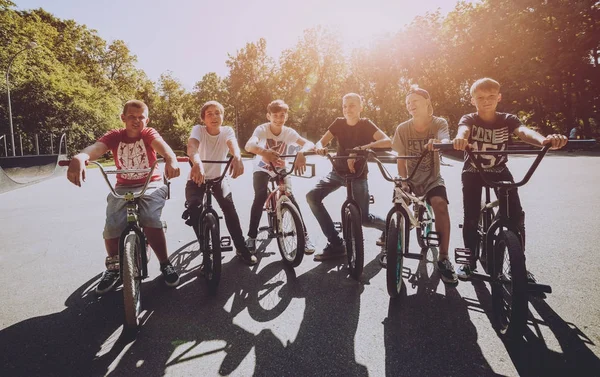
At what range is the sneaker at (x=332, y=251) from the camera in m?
4.25

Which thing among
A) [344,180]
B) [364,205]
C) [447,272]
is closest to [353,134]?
[344,180]

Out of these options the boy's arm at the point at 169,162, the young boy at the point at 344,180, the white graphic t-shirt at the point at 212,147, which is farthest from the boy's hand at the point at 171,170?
the young boy at the point at 344,180

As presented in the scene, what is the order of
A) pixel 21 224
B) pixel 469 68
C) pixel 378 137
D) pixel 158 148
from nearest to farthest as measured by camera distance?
pixel 158 148 → pixel 378 137 → pixel 21 224 → pixel 469 68

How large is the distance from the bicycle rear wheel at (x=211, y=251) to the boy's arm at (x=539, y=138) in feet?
9.01

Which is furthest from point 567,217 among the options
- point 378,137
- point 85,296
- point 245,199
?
point 85,296

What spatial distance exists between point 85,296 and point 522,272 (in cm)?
373

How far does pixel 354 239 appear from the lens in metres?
3.50

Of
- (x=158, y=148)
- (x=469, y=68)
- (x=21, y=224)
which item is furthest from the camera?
(x=469, y=68)

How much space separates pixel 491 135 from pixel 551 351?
6.23ft

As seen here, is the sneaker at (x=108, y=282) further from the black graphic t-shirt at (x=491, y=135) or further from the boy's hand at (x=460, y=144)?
the black graphic t-shirt at (x=491, y=135)

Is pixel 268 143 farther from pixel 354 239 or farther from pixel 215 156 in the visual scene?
pixel 354 239

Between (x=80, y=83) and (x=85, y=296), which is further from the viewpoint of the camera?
(x=80, y=83)

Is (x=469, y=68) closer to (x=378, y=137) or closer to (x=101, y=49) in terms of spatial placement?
(x=378, y=137)

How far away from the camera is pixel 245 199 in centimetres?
838
